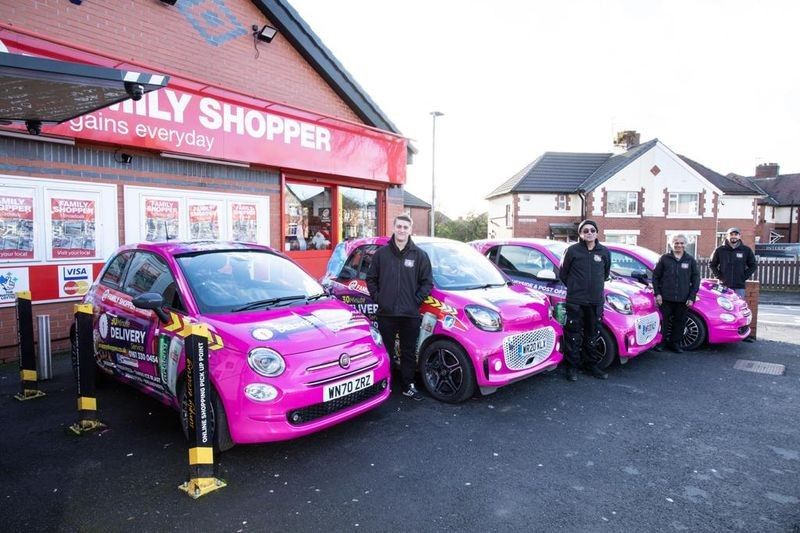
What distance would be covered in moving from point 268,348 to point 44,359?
150 inches

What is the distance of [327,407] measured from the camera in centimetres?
378

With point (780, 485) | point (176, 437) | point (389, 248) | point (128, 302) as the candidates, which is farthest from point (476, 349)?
point (128, 302)

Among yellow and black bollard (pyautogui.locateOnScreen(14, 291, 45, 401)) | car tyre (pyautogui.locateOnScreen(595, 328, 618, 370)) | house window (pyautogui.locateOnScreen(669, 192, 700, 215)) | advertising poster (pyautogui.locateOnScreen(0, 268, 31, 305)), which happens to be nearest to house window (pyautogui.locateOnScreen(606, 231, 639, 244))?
house window (pyautogui.locateOnScreen(669, 192, 700, 215))

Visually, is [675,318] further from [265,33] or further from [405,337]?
[265,33]

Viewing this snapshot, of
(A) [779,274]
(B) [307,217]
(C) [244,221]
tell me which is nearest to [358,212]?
(B) [307,217]

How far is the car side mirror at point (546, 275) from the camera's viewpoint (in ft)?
20.9

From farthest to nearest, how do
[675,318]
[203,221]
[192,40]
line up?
1. [203,221]
2. [192,40]
3. [675,318]

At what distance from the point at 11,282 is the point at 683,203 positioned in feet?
118

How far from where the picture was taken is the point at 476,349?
15.4 feet

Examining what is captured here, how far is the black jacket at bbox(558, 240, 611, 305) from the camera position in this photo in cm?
579

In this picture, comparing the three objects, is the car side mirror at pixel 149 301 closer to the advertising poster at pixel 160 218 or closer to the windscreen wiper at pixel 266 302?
the windscreen wiper at pixel 266 302

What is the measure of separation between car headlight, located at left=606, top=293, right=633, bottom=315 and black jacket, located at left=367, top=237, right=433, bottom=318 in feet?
8.55

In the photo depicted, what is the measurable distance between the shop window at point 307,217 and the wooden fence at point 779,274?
14251 mm

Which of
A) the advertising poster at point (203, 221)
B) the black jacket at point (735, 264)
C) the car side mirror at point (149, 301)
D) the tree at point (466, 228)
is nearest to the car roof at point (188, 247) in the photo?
the car side mirror at point (149, 301)
